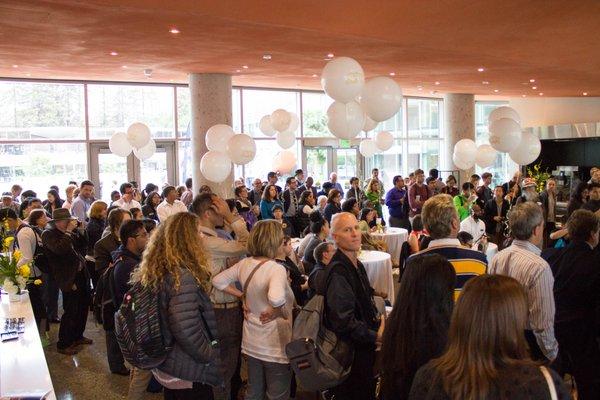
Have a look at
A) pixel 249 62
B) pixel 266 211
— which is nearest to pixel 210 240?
pixel 266 211

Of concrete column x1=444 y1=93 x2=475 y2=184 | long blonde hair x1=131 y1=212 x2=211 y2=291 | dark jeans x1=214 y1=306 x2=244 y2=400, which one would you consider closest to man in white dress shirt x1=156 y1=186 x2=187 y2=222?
dark jeans x1=214 y1=306 x2=244 y2=400

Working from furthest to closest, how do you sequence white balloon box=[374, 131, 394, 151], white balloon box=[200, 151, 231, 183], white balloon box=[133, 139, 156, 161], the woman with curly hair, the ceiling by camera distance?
white balloon box=[374, 131, 394, 151] < white balloon box=[133, 139, 156, 161] < white balloon box=[200, 151, 231, 183] < the ceiling < the woman with curly hair

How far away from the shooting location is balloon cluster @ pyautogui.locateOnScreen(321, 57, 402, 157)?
6152 millimetres

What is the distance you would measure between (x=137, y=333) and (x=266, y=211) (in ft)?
21.1

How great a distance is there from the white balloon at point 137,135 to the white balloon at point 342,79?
517 centimetres

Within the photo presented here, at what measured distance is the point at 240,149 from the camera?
28.8 feet

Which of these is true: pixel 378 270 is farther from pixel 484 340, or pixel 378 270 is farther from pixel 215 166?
pixel 484 340

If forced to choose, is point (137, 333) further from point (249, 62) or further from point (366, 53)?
point (249, 62)

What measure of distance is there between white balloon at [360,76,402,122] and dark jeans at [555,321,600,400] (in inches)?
144

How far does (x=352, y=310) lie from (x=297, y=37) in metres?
5.28

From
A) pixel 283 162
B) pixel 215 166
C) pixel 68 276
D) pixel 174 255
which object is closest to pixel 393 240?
pixel 215 166

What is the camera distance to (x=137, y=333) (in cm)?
276

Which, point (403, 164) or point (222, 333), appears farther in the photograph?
point (403, 164)

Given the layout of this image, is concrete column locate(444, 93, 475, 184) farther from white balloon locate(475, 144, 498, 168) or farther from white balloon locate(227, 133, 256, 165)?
white balloon locate(227, 133, 256, 165)
